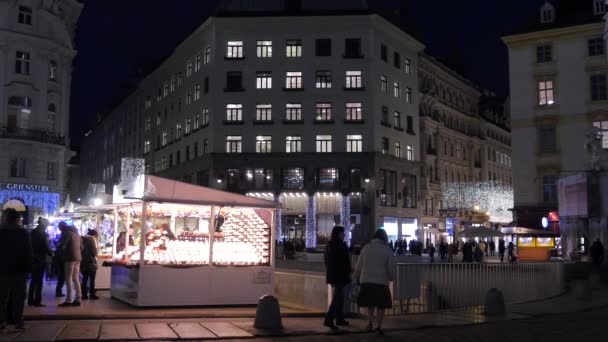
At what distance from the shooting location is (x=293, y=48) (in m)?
59.9

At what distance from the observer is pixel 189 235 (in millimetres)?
17406

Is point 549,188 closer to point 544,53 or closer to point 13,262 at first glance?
point 544,53

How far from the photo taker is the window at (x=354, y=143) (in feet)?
193

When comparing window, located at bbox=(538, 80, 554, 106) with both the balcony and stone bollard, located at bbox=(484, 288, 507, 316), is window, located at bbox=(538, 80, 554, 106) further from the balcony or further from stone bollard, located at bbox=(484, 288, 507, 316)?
stone bollard, located at bbox=(484, 288, 507, 316)

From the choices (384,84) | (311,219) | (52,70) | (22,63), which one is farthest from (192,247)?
(384,84)

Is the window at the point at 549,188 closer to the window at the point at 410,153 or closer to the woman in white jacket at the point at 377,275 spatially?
the window at the point at 410,153

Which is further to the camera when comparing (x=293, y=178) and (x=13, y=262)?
(x=293, y=178)

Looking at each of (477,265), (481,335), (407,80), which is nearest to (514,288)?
(477,265)

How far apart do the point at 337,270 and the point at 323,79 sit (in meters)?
46.7

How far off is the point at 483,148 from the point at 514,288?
68.2 m

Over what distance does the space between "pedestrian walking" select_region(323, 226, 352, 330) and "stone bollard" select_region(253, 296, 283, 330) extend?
3.47ft

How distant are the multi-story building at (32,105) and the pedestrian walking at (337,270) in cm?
4059

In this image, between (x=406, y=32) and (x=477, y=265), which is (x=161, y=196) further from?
(x=406, y=32)

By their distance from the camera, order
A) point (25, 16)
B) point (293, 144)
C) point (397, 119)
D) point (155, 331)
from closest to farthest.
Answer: point (155, 331), point (25, 16), point (293, 144), point (397, 119)
